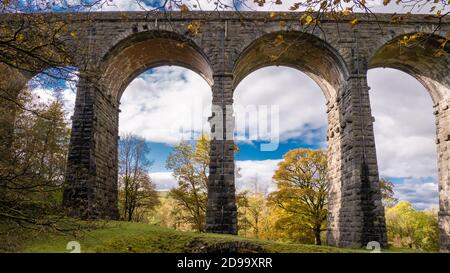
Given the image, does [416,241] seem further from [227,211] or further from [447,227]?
[227,211]

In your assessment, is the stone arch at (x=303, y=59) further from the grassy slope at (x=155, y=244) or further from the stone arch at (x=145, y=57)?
the grassy slope at (x=155, y=244)

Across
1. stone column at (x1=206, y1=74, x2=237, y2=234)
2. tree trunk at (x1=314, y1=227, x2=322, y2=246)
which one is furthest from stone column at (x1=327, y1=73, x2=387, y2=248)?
tree trunk at (x1=314, y1=227, x2=322, y2=246)

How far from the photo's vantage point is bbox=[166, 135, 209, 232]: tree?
23.2m

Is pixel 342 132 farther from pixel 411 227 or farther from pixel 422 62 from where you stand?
pixel 411 227

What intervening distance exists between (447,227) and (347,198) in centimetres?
535

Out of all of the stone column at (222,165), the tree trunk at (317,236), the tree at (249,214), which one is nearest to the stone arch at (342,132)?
the stone column at (222,165)

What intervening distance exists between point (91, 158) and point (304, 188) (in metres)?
16.8

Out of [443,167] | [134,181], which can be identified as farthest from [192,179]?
[443,167]

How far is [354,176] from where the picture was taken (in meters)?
13.6

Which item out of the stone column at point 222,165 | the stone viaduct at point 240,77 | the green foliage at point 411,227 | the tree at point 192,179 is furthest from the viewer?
the green foliage at point 411,227

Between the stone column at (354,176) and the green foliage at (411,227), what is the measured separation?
3242cm

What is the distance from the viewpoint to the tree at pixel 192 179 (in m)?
23.2

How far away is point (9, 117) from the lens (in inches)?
411

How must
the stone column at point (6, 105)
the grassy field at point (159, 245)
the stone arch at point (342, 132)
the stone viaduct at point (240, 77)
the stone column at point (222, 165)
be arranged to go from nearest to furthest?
the stone column at point (6, 105), the grassy field at point (159, 245), the stone column at point (222, 165), the stone arch at point (342, 132), the stone viaduct at point (240, 77)
